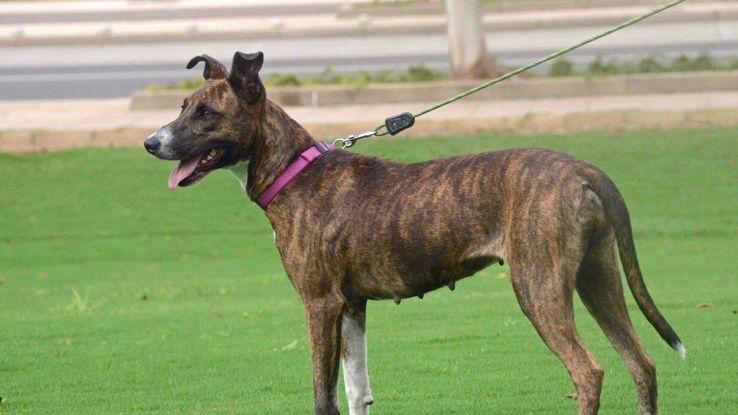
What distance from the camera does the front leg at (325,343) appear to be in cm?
693

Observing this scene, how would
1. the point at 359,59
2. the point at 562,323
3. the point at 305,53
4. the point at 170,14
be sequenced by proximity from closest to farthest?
the point at 562,323 < the point at 359,59 < the point at 305,53 < the point at 170,14

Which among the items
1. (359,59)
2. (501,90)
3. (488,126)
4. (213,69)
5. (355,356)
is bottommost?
(359,59)

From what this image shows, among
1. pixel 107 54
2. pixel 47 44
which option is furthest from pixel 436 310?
pixel 47 44

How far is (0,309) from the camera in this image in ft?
43.3

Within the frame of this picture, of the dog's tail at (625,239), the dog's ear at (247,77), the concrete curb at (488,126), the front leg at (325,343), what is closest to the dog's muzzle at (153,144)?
the dog's ear at (247,77)

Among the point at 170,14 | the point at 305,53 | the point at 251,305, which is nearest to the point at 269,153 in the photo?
the point at 251,305

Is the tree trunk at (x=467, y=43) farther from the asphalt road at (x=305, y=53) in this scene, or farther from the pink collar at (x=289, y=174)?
the pink collar at (x=289, y=174)

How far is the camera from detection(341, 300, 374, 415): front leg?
7.24 meters

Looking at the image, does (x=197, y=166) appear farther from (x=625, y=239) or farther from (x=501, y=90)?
(x=501, y=90)

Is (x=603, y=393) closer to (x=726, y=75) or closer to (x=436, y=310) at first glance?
(x=436, y=310)

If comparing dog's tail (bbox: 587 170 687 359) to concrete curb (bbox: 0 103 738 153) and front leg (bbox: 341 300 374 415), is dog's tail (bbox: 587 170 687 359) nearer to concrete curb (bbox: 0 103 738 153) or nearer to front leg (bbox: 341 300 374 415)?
front leg (bbox: 341 300 374 415)

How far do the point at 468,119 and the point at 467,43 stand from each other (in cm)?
323

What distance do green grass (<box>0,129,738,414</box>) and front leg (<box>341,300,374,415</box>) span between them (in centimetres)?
89

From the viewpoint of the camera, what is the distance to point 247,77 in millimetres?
6922
